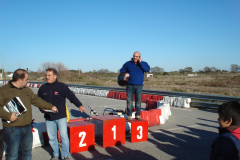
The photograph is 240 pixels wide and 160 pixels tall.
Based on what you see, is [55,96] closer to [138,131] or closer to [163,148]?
[138,131]

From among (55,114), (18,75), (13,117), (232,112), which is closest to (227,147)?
(232,112)

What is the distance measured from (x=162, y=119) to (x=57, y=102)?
5098mm

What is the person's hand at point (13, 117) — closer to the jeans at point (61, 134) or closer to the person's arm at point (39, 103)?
the person's arm at point (39, 103)

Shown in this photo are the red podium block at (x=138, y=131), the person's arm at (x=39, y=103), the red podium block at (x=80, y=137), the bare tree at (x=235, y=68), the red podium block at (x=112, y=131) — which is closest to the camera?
the person's arm at (x=39, y=103)

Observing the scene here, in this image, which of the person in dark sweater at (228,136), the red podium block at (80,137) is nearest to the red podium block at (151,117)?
the red podium block at (80,137)

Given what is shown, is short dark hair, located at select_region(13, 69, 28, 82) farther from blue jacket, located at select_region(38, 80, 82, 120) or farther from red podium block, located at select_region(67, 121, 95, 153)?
red podium block, located at select_region(67, 121, 95, 153)

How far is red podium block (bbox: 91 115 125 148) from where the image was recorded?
561 centimetres

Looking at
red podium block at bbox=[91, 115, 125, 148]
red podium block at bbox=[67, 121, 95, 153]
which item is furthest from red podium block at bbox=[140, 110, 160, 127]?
red podium block at bbox=[67, 121, 95, 153]

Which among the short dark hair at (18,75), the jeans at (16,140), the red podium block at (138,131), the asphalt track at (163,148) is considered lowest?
the asphalt track at (163,148)

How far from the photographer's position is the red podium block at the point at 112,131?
5.61m

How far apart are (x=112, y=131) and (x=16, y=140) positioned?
2.66 m

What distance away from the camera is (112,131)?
573cm

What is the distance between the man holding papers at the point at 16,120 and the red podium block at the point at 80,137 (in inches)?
58.8

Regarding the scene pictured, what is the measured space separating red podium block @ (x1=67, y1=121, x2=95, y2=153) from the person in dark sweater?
3554 mm
